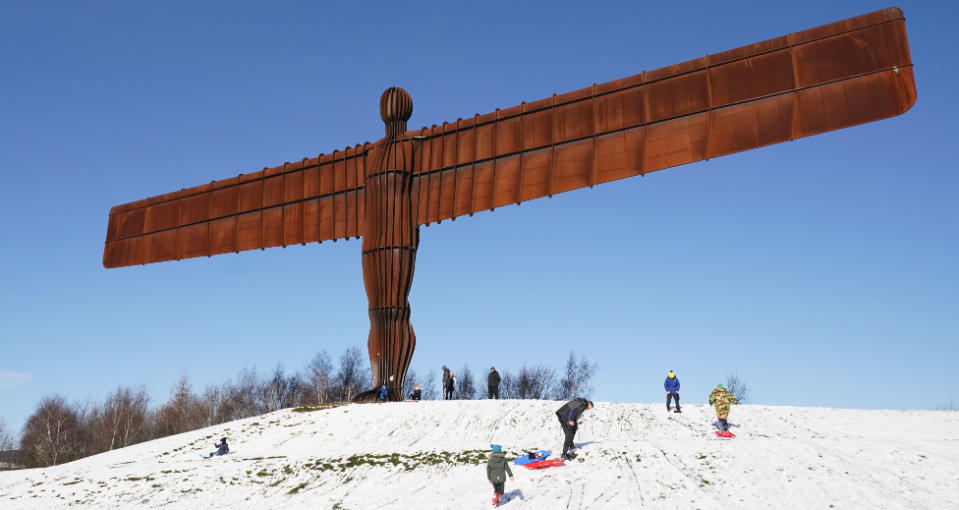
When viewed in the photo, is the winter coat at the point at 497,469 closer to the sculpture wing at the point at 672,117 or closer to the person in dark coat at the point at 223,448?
the person in dark coat at the point at 223,448

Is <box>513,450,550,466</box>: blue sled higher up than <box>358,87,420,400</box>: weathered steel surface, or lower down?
lower down

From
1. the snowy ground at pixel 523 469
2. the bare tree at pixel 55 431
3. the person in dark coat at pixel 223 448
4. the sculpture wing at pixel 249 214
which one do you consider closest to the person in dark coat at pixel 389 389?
the snowy ground at pixel 523 469

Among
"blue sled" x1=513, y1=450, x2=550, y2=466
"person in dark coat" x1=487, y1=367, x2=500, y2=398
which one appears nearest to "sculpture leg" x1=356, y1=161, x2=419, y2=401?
"person in dark coat" x1=487, y1=367, x2=500, y2=398

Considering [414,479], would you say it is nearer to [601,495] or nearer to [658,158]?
[601,495]

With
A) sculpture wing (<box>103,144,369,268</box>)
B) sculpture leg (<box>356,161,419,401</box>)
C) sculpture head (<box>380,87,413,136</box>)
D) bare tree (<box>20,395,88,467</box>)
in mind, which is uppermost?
sculpture head (<box>380,87,413,136</box>)

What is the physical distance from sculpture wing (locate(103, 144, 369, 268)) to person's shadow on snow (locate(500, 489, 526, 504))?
15.5 meters

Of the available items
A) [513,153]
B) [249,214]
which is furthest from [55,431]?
[513,153]

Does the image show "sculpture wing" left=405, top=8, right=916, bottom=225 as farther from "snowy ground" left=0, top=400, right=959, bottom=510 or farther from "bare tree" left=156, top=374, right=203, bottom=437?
"bare tree" left=156, top=374, right=203, bottom=437

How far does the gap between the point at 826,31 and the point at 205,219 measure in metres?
24.1

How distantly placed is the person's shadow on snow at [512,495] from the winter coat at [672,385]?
8923 millimetres

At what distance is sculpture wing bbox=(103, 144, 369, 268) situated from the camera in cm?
2872

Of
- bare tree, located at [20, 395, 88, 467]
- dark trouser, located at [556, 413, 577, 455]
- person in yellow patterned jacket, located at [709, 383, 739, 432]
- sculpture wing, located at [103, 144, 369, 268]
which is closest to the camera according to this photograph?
dark trouser, located at [556, 413, 577, 455]

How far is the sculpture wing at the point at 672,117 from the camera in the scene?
20312 millimetres

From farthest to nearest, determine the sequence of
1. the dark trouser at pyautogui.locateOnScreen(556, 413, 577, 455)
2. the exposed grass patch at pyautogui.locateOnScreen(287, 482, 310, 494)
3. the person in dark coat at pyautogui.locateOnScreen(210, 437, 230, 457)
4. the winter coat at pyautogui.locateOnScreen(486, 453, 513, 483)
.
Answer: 1. the person in dark coat at pyautogui.locateOnScreen(210, 437, 230, 457)
2. the exposed grass patch at pyautogui.locateOnScreen(287, 482, 310, 494)
3. the dark trouser at pyautogui.locateOnScreen(556, 413, 577, 455)
4. the winter coat at pyautogui.locateOnScreen(486, 453, 513, 483)
